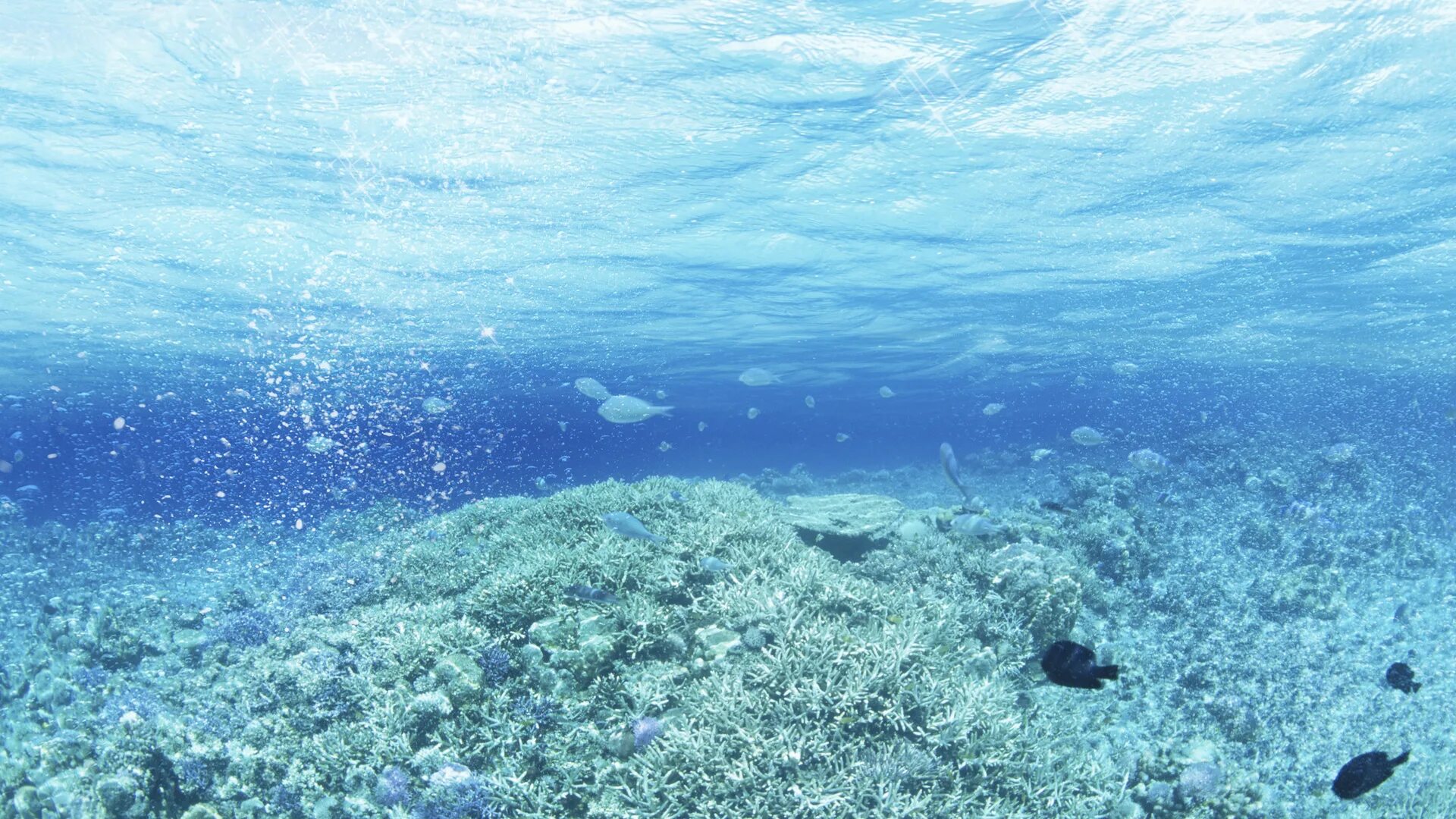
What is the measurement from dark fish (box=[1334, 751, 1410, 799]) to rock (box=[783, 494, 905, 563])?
6.54m

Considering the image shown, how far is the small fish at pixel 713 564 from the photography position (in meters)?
7.68

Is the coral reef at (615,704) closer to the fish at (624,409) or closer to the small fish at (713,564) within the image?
the small fish at (713,564)

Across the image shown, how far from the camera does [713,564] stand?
A: 7.67 m

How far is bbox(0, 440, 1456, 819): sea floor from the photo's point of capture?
553 centimetres

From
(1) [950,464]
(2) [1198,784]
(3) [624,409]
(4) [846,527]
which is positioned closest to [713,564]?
(1) [950,464]

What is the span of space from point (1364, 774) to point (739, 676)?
4384 millimetres

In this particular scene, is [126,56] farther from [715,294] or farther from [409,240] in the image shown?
[715,294]

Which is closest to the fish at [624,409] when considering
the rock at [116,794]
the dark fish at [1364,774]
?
the rock at [116,794]

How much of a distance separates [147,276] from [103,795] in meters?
19.4

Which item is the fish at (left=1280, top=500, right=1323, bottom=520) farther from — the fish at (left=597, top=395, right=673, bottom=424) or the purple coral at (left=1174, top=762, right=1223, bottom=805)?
the fish at (left=597, top=395, right=673, bottom=424)

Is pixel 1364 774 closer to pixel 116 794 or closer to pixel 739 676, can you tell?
pixel 739 676

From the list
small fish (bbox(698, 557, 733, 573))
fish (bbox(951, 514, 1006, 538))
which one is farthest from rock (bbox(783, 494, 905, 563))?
small fish (bbox(698, 557, 733, 573))

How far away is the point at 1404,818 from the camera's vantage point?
684 centimetres

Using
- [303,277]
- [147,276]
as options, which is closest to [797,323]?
[303,277]
